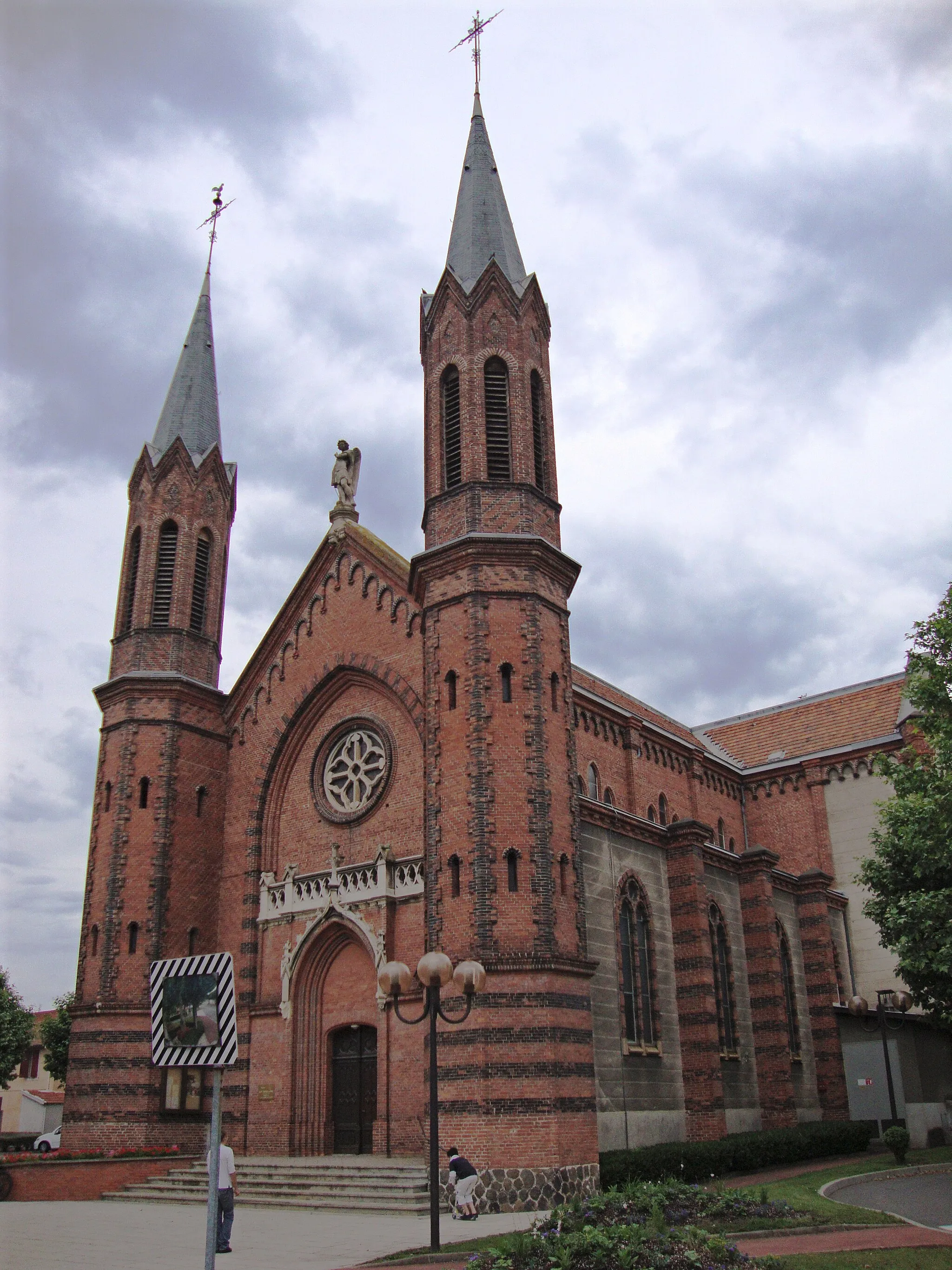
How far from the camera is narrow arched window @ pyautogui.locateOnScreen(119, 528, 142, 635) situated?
33.3 meters

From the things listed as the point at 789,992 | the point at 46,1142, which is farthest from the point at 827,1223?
the point at 46,1142

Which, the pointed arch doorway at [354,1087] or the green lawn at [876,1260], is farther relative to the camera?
the pointed arch doorway at [354,1087]

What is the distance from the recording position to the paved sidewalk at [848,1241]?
45.5ft

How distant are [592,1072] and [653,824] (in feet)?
26.1

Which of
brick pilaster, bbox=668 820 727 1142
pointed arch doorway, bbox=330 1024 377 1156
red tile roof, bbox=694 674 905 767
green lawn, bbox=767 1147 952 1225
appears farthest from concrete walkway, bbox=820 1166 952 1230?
red tile roof, bbox=694 674 905 767

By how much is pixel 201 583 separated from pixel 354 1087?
1563 centimetres

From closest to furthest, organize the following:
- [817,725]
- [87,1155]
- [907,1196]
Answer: [907,1196] < [87,1155] < [817,725]

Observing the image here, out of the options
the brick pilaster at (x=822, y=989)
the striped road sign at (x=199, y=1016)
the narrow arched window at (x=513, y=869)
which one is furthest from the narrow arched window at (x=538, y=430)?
the striped road sign at (x=199, y=1016)

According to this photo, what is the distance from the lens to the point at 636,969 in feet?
91.0

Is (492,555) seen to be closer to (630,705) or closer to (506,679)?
(506,679)

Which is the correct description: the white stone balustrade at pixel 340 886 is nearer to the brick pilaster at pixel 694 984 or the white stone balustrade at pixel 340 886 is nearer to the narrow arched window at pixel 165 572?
the brick pilaster at pixel 694 984

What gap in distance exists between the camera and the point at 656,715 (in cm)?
4694

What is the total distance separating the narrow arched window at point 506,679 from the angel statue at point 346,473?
10.9 m

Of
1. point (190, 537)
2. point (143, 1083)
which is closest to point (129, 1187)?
point (143, 1083)
